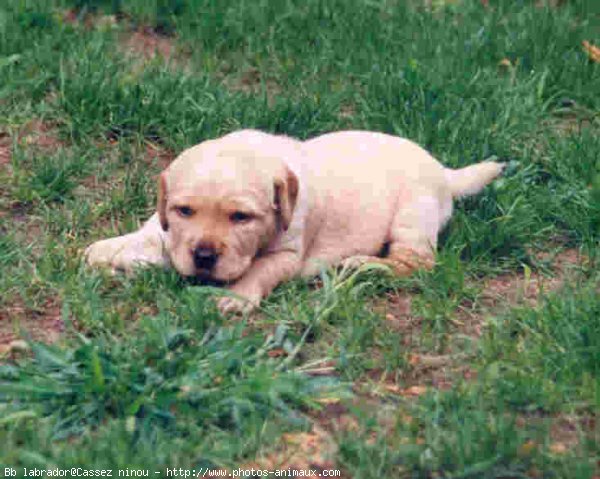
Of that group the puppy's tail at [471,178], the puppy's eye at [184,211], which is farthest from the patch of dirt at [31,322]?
the puppy's tail at [471,178]

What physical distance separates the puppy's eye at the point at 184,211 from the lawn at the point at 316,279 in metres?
0.35

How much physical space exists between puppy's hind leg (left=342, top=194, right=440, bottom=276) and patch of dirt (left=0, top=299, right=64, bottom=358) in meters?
1.31

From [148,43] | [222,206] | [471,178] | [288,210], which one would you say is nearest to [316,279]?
[288,210]

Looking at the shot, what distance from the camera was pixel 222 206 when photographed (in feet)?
15.5

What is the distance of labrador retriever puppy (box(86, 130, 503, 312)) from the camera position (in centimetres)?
476

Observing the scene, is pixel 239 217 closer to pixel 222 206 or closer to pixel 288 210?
pixel 222 206

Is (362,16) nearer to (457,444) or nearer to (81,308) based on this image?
(81,308)

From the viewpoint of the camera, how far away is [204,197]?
4.71m

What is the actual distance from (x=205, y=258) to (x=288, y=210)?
447mm

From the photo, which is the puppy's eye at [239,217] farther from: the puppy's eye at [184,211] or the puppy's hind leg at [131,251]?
the puppy's hind leg at [131,251]

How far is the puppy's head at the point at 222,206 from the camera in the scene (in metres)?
4.73

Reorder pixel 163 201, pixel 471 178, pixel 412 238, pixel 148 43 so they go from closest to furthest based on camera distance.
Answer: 1. pixel 163 201
2. pixel 412 238
3. pixel 471 178
4. pixel 148 43

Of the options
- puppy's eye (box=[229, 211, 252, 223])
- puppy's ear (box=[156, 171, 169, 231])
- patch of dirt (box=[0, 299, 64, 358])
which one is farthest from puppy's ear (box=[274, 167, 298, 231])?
patch of dirt (box=[0, 299, 64, 358])

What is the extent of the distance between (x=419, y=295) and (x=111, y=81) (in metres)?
2.32
